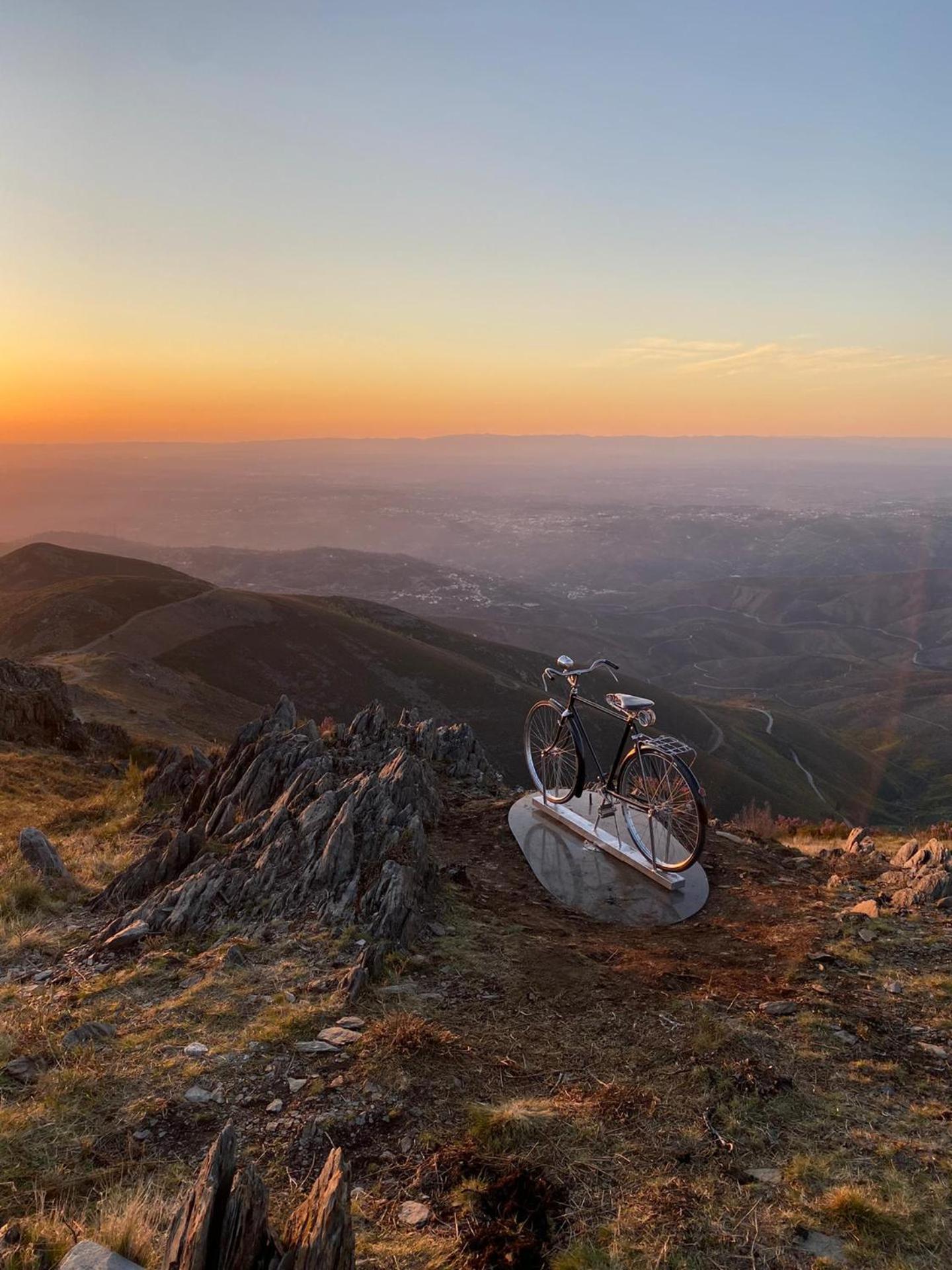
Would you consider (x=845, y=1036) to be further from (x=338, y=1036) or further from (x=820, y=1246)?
(x=338, y=1036)

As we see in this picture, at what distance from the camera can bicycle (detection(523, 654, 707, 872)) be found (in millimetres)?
11859

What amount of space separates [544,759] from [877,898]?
21.9ft

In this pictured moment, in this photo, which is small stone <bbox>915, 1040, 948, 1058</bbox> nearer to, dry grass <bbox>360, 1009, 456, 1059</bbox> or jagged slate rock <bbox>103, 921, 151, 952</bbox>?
dry grass <bbox>360, 1009, 456, 1059</bbox>

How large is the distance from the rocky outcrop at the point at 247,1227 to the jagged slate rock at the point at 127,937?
6595 mm

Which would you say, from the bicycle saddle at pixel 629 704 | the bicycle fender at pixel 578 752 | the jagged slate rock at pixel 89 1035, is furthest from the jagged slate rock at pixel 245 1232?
the bicycle fender at pixel 578 752

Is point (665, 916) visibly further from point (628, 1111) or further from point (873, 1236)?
point (873, 1236)

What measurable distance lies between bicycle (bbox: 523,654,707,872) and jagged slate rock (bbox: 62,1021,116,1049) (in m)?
7.45

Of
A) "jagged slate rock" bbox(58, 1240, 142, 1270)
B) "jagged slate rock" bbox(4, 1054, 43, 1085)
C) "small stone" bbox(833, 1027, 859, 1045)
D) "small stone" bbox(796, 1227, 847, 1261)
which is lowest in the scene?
"small stone" bbox(833, 1027, 859, 1045)

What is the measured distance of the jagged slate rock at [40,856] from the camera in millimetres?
12695

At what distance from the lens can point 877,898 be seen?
11.6 m

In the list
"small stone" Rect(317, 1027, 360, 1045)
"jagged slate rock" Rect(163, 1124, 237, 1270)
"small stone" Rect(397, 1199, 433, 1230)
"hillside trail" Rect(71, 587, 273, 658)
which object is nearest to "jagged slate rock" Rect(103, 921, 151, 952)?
"small stone" Rect(317, 1027, 360, 1045)

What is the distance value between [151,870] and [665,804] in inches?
324

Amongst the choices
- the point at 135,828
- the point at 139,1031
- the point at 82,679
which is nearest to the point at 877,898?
the point at 139,1031

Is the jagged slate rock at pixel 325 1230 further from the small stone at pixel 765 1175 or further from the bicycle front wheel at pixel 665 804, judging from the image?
the bicycle front wheel at pixel 665 804
